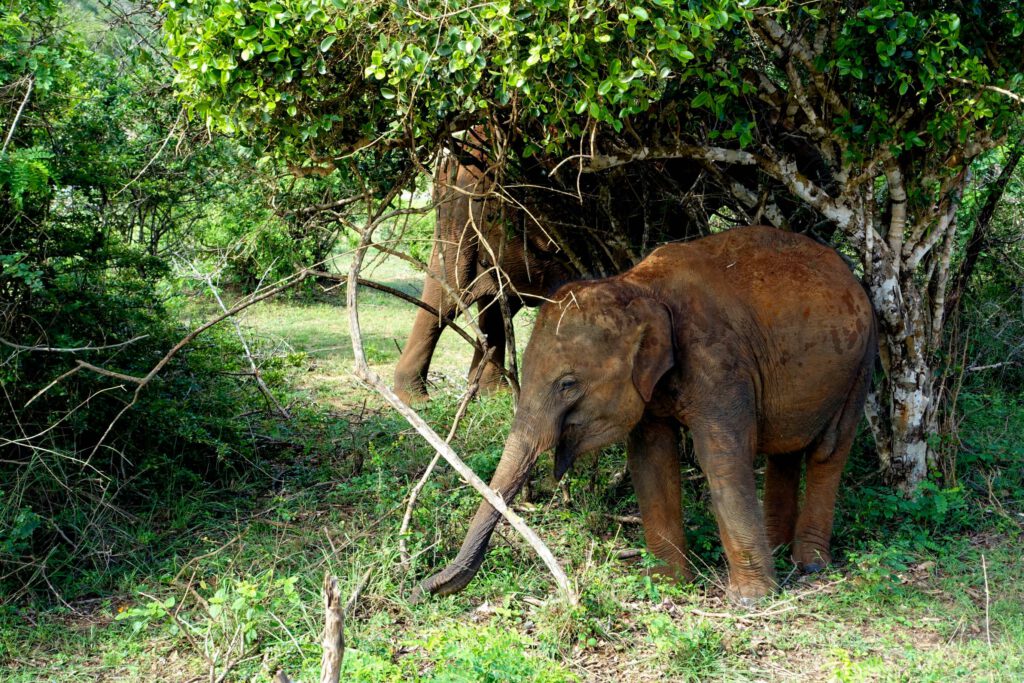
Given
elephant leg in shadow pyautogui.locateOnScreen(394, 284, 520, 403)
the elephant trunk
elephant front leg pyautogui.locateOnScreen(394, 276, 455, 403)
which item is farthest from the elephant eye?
elephant front leg pyautogui.locateOnScreen(394, 276, 455, 403)

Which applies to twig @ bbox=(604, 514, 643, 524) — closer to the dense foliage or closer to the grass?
the grass

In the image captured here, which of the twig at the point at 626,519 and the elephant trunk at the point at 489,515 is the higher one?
the elephant trunk at the point at 489,515

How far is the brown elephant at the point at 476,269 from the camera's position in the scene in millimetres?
7980

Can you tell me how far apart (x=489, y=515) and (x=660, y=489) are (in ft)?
3.56

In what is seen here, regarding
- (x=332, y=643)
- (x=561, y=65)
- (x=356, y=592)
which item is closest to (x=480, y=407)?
(x=356, y=592)

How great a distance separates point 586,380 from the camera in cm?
541

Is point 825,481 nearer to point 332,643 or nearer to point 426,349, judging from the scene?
point 332,643

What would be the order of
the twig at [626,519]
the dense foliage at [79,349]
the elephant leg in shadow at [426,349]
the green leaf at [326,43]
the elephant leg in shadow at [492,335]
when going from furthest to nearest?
the elephant leg in shadow at [426,349]
the elephant leg in shadow at [492,335]
the twig at [626,519]
the dense foliage at [79,349]
the green leaf at [326,43]

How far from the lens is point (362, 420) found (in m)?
8.69

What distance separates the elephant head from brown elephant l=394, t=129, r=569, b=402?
2098 mm

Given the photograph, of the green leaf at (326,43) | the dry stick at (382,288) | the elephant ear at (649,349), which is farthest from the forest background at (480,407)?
the elephant ear at (649,349)

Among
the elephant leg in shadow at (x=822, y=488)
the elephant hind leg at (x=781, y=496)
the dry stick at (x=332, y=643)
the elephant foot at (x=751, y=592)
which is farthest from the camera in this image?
the elephant hind leg at (x=781, y=496)

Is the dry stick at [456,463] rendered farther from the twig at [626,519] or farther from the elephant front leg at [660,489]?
the twig at [626,519]

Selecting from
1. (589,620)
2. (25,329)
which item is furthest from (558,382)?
(25,329)
